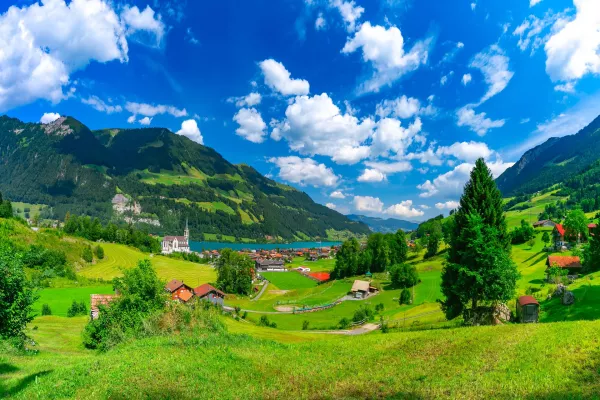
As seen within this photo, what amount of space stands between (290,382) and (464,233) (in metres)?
20.7

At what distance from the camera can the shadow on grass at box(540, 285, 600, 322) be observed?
2650 cm

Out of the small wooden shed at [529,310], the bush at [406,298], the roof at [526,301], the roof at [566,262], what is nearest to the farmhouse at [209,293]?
the bush at [406,298]

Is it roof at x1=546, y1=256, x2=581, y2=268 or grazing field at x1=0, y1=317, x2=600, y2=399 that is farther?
roof at x1=546, y1=256, x2=581, y2=268

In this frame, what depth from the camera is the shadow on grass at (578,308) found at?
26502mm

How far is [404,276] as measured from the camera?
315 ft

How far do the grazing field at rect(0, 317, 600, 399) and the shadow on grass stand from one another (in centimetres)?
1276

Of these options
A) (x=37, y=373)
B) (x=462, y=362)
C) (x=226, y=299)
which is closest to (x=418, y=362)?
(x=462, y=362)

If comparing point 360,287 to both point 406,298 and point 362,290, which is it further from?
point 406,298

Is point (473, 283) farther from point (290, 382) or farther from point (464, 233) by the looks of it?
point (290, 382)

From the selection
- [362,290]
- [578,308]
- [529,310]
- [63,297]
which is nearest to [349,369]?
[529,310]

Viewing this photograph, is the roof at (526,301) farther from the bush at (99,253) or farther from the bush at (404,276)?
the bush at (99,253)

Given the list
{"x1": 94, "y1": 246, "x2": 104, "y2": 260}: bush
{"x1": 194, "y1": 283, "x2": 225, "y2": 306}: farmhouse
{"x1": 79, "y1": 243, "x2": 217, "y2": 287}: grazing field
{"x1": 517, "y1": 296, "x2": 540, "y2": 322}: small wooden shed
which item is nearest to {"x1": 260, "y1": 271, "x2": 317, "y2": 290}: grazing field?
{"x1": 79, "y1": 243, "x2": 217, "y2": 287}: grazing field

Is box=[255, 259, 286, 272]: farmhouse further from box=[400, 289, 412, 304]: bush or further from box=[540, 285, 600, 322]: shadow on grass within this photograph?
box=[540, 285, 600, 322]: shadow on grass

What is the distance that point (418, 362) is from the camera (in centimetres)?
1483
